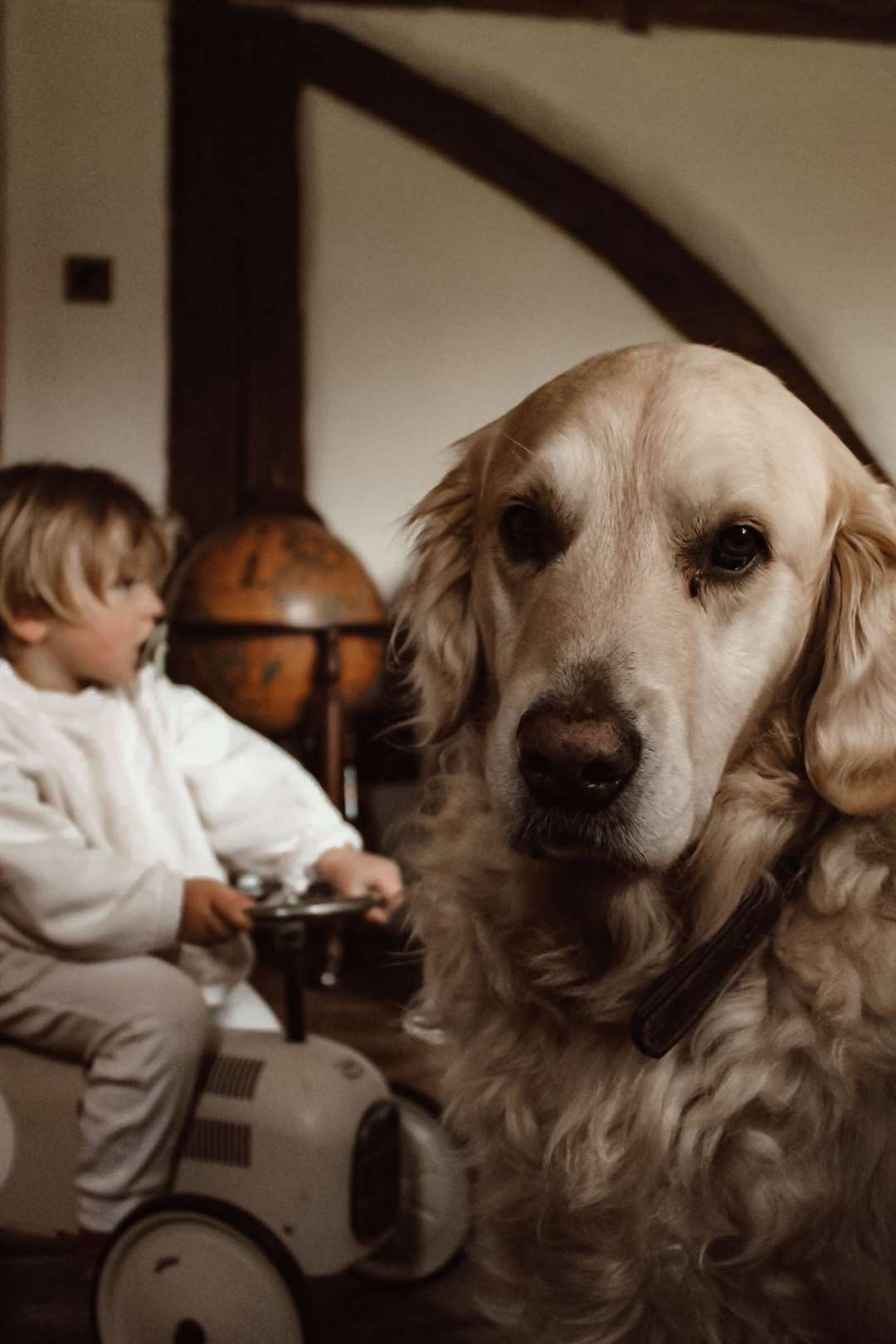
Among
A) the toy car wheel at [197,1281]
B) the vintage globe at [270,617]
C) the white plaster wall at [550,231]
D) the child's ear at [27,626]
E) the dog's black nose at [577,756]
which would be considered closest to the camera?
the dog's black nose at [577,756]

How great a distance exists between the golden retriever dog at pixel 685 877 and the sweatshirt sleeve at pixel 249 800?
1.18 feet

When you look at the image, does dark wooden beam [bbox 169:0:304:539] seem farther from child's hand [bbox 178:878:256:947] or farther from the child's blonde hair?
child's hand [bbox 178:878:256:947]

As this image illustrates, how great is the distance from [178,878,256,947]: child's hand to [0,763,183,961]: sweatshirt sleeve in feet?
0.04

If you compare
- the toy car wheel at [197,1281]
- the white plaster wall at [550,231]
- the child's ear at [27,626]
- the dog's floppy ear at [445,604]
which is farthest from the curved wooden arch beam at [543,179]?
the toy car wheel at [197,1281]

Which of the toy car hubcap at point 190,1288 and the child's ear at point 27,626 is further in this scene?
the child's ear at point 27,626

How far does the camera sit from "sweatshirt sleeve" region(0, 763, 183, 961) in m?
0.92

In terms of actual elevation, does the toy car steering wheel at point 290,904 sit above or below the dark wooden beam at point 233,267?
below

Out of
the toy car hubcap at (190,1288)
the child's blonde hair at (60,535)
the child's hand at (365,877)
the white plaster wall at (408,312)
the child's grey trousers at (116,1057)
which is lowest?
the toy car hubcap at (190,1288)

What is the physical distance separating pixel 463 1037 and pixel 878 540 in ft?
1.55

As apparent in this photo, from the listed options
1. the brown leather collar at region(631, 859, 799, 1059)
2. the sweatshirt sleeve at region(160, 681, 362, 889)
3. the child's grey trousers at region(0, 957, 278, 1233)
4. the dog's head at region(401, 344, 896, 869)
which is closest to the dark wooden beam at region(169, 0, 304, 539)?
the sweatshirt sleeve at region(160, 681, 362, 889)

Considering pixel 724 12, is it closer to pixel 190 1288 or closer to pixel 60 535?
pixel 60 535

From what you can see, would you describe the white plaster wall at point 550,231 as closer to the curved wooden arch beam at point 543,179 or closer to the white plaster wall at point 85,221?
the curved wooden arch beam at point 543,179

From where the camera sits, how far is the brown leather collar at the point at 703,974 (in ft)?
2.31

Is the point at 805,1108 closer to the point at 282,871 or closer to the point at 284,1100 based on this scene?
the point at 284,1100
